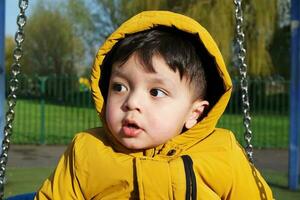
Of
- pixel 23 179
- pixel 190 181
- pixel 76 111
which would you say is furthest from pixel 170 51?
pixel 76 111

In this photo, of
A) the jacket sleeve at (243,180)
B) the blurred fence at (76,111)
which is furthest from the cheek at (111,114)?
the blurred fence at (76,111)

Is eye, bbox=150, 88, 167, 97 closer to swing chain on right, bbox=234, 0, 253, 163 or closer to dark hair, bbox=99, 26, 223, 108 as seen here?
dark hair, bbox=99, 26, 223, 108

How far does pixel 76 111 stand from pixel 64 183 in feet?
28.0

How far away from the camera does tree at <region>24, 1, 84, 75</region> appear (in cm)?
2655

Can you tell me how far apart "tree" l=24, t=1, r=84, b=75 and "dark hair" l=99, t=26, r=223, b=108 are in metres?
24.7

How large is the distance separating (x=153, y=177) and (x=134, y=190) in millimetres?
68

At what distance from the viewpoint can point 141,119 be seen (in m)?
1.61

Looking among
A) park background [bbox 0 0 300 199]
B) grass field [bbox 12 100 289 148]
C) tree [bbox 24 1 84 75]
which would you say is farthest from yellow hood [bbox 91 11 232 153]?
tree [bbox 24 1 84 75]

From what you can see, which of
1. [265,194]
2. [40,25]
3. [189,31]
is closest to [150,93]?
[189,31]

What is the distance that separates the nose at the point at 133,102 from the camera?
1598mm

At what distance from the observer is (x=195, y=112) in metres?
1.78

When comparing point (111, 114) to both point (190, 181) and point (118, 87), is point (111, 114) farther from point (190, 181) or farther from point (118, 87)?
point (190, 181)

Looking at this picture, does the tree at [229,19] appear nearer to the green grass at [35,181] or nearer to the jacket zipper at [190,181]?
the green grass at [35,181]

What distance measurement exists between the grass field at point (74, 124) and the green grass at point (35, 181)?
2996mm
